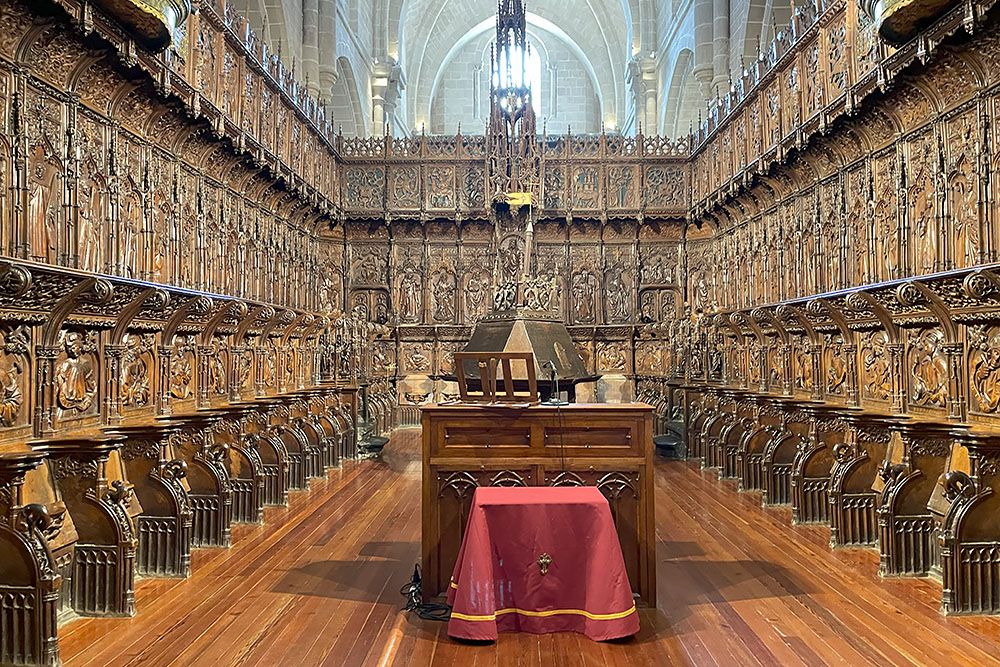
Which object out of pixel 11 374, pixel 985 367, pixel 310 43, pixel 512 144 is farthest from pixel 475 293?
pixel 11 374

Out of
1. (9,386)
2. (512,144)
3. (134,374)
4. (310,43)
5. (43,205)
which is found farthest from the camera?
(310,43)

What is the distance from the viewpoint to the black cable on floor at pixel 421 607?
15.0 ft

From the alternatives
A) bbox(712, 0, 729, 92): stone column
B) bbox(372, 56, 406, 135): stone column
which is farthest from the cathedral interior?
bbox(372, 56, 406, 135): stone column

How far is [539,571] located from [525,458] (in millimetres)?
810

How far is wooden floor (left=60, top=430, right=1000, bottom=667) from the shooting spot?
399cm

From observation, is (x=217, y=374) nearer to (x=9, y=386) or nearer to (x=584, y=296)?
(x=9, y=386)

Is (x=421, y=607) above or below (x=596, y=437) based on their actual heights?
below

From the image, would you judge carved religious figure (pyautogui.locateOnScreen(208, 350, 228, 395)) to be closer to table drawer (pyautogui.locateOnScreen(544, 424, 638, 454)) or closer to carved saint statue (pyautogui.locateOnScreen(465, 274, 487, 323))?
table drawer (pyautogui.locateOnScreen(544, 424, 638, 454))

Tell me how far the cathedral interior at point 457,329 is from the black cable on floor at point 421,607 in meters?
0.15

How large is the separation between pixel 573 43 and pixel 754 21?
22.0 m

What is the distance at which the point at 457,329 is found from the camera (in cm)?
1770

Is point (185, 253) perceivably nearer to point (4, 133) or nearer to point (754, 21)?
point (4, 133)

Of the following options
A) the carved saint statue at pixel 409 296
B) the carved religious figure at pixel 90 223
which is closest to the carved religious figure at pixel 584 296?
the carved saint statue at pixel 409 296

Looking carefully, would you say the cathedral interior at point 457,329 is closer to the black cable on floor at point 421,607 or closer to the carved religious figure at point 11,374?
the carved religious figure at point 11,374
